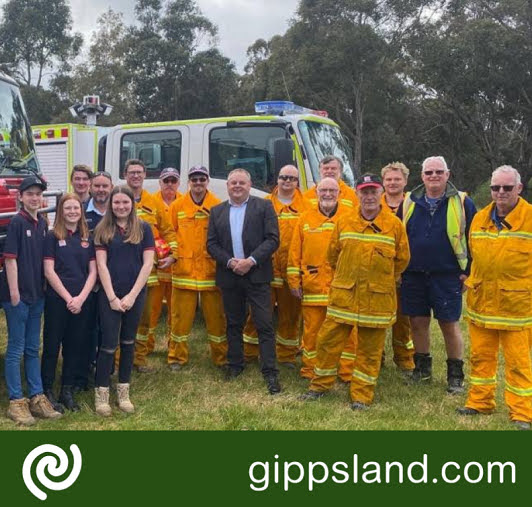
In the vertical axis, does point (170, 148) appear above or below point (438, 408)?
above

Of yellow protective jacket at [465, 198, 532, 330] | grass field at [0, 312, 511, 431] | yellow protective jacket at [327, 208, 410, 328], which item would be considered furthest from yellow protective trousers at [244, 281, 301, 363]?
yellow protective jacket at [465, 198, 532, 330]

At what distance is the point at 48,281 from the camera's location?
4.48 metres

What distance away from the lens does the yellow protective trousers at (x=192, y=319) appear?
18.8 ft

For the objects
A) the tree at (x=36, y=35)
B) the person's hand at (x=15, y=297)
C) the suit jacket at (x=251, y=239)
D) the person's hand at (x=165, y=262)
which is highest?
the tree at (x=36, y=35)

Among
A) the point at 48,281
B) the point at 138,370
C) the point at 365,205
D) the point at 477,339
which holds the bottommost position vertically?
the point at 138,370

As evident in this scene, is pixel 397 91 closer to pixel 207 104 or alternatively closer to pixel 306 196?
pixel 207 104

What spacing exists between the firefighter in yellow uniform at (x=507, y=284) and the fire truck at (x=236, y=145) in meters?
2.73

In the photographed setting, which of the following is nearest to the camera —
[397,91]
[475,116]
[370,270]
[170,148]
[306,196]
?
[370,270]

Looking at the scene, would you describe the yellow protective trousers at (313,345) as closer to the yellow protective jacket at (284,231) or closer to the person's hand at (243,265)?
the yellow protective jacket at (284,231)

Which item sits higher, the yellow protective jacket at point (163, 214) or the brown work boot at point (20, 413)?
the yellow protective jacket at point (163, 214)

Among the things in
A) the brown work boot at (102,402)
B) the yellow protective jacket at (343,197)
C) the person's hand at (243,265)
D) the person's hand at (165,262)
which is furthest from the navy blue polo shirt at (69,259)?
the yellow protective jacket at (343,197)

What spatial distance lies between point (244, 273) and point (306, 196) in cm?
100


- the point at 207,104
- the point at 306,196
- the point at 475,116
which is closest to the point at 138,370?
the point at 306,196

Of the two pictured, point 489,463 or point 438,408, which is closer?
point 489,463
